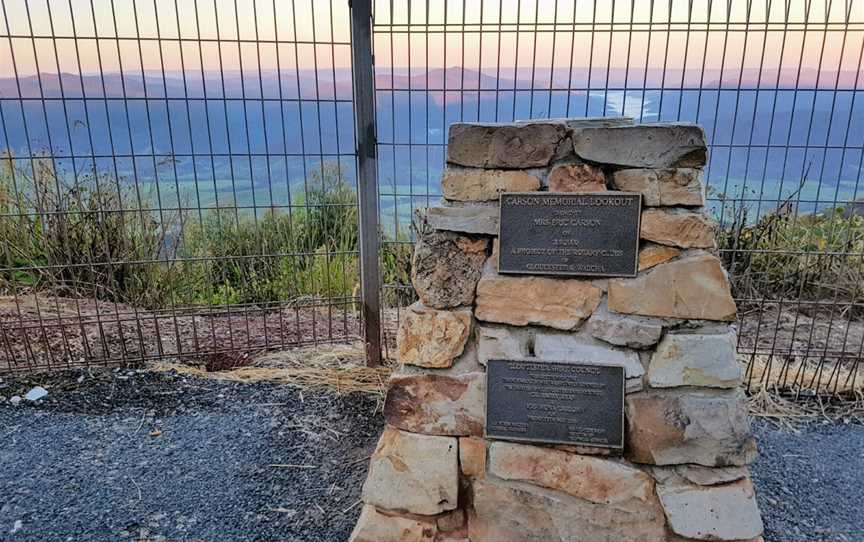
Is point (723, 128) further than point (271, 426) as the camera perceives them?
Yes

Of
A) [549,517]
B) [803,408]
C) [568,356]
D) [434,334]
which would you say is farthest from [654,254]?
[803,408]

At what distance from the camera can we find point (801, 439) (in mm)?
3145

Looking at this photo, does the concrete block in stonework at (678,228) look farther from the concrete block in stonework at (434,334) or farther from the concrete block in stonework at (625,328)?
the concrete block in stonework at (434,334)

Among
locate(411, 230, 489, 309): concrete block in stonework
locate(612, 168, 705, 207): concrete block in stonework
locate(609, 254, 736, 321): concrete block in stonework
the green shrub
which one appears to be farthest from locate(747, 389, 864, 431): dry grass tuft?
locate(411, 230, 489, 309): concrete block in stonework

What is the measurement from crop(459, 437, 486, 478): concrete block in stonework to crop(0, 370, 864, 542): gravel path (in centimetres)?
65

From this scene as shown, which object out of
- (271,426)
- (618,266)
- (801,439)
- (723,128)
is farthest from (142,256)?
(801,439)

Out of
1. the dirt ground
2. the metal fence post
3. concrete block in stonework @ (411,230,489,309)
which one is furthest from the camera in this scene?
the dirt ground

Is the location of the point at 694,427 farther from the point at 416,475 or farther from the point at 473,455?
the point at 416,475

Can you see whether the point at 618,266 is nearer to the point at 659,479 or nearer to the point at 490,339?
the point at 490,339

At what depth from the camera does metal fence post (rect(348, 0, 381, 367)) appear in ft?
10.6

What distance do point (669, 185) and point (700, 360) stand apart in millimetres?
643

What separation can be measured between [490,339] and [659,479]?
82 centimetres

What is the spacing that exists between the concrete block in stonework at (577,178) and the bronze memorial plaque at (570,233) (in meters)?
0.03

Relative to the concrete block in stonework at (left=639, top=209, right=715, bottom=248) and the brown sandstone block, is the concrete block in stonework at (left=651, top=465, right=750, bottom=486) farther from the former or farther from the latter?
the concrete block in stonework at (left=639, top=209, right=715, bottom=248)
